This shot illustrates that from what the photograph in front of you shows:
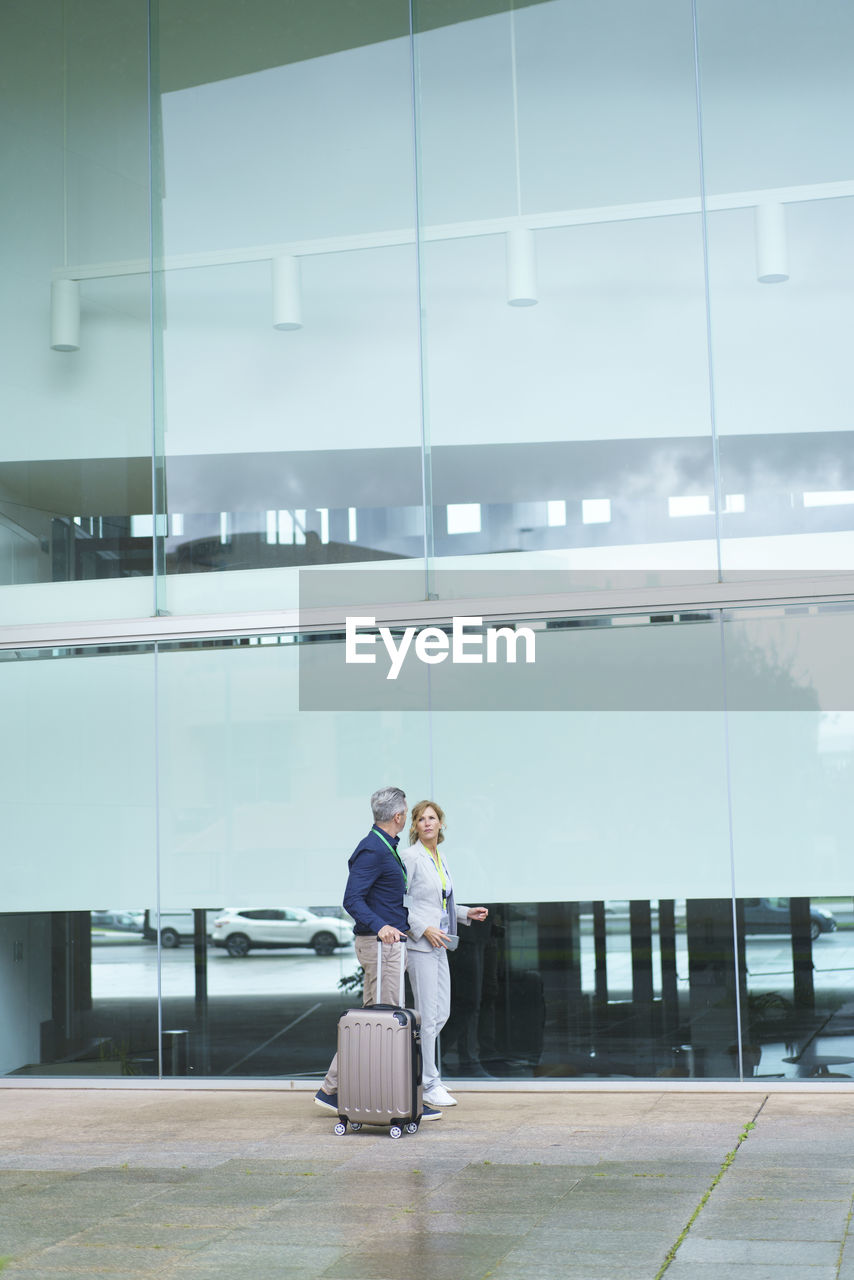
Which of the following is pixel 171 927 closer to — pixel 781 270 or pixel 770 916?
pixel 770 916

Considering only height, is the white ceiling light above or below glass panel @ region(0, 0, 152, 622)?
below

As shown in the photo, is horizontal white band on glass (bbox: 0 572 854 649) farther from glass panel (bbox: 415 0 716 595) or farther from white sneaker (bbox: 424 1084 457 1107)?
white sneaker (bbox: 424 1084 457 1107)

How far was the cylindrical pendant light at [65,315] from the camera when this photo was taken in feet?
33.1

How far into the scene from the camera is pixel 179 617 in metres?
9.46

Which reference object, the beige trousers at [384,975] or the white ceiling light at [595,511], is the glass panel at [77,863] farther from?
the white ceiling light at [595,511]

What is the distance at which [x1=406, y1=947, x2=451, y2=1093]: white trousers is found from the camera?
7.69 meters

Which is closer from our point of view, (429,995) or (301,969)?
(429,995)

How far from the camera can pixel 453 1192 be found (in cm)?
571

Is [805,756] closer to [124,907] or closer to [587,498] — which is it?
[587,498]

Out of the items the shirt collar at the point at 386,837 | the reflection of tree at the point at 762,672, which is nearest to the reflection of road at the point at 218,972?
the shirt collar at the point at 386,837

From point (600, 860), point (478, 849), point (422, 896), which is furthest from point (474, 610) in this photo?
point (422, 896)

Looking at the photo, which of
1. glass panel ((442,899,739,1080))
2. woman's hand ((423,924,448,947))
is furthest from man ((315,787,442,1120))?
glass panel ((442,899,739,1080))

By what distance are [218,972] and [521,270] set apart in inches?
199

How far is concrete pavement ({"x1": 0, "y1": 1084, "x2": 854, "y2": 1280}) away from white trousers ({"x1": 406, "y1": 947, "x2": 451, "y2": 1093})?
351 millimetres
